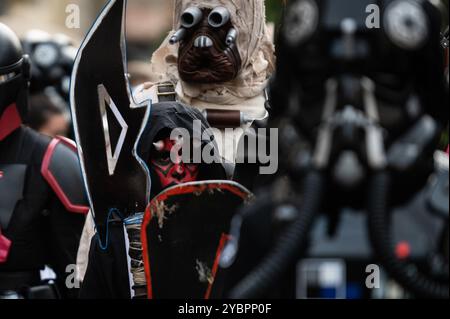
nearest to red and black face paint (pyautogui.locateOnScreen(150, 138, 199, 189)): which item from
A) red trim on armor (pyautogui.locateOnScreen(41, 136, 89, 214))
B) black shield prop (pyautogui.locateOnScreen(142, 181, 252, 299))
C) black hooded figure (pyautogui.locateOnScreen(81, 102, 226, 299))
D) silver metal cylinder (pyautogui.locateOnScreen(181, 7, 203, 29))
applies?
black hooded figure (pyautogui.locateOnScreen(81, 102, 226, 299))

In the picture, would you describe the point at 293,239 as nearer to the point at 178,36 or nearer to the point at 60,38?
the point at 178,36

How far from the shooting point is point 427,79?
2785 millimetres

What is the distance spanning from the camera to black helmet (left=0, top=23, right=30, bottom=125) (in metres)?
5.44

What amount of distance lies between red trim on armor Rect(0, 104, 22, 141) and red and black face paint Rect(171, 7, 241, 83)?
950mm

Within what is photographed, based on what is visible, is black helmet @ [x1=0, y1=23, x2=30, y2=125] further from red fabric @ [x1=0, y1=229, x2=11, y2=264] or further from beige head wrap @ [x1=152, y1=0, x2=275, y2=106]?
beige head wrap @ [x1=152, y1=0, x2=275, y2=106]

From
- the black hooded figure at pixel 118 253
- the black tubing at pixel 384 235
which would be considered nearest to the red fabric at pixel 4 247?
the black hooded figure at pixel 118 253

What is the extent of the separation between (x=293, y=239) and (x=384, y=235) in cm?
21

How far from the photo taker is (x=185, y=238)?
3816mm

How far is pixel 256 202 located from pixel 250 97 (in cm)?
355

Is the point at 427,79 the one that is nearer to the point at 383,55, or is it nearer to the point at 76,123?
the point at 383,55

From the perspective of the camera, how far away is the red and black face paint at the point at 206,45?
6.00 meters

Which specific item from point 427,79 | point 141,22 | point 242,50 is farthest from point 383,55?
point 141,22

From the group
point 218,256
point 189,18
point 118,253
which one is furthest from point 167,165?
point 189,18

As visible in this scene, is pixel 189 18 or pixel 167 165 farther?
pixel 189 18
